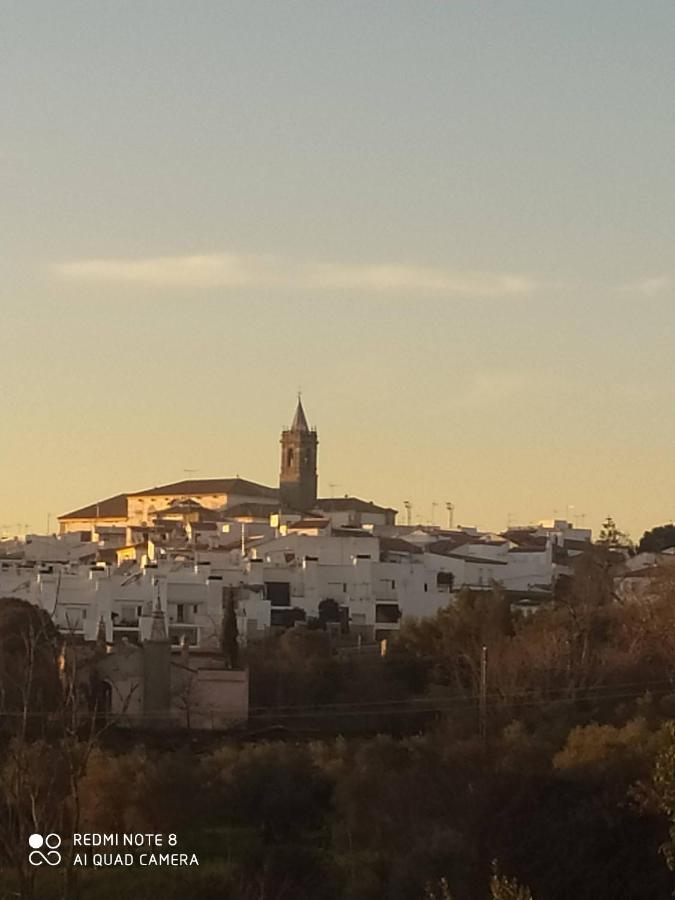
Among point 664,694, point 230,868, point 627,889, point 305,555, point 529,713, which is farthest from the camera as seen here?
point 305,555

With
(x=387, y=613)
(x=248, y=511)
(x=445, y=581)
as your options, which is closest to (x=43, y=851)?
(x=387, y=613)

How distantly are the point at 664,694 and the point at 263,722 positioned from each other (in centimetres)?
599

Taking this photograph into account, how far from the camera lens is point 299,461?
9606 cm

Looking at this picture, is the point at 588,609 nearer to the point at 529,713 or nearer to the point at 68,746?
the point at 529,713

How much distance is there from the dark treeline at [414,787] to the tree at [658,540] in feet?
88.0

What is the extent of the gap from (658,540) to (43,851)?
49.6 meters

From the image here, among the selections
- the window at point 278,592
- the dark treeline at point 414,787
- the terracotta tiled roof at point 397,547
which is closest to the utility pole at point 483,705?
the dark treeline at point 414,787

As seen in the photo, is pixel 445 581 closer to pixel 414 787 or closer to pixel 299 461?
pixel 414 787

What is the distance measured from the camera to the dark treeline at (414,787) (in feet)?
64.5

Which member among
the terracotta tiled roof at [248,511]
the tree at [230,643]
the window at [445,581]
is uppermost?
the terracotta tiled roof at [248,511]

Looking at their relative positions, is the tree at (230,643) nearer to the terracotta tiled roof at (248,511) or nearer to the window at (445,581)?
the window at (445,581)

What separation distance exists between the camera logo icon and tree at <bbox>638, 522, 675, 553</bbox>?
45.6 meters

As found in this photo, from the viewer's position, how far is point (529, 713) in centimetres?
2891

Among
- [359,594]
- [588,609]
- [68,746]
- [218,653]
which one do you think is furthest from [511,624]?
[68,746]
